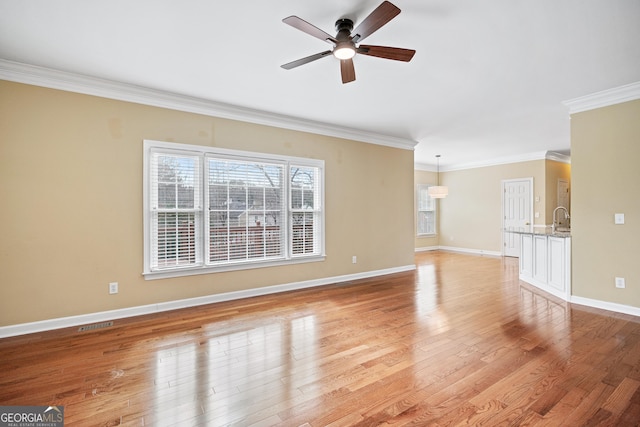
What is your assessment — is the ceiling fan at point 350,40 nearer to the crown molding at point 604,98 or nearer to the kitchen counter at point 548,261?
the crown molding at point 604,98

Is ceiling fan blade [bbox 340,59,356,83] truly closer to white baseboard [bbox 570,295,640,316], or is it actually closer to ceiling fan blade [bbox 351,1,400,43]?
ceiling fan blade [bbox 351,1,400,43]

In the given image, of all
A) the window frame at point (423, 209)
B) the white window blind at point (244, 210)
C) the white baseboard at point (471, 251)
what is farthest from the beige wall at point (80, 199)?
the white baseboard at point (471, 251)

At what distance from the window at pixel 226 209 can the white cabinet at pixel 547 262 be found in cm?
362

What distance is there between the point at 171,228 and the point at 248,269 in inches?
48.9

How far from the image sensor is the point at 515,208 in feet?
26.9

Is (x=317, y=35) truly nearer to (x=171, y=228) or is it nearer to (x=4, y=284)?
(x=171, y=228)

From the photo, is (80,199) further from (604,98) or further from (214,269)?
(604,98)

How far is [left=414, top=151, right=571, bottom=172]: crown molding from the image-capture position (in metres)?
7.69

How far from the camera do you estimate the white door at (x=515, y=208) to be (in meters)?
7.94

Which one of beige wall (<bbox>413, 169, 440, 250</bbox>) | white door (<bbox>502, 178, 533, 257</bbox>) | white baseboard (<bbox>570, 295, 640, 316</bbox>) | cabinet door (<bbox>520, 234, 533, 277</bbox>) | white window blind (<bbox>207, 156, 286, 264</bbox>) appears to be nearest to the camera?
white baseboard (<bbox>570, 295, 640, 316</bbox>)

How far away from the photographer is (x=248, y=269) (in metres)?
4.60

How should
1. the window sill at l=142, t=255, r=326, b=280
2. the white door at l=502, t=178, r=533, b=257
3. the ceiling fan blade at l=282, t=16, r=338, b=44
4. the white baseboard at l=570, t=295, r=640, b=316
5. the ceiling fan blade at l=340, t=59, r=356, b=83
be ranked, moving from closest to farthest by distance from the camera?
the ceiling fan blade at l=282, t=16, r=338, b=44 < the ceiling fan blade at l=340, t=59, r=356, b=83 < the white baseboard at l=570, t=295, r=640, b=316 < the window sill at l=142, t=255, r=326, b=280 < the white door at l=502, t=178, r=533, b=257

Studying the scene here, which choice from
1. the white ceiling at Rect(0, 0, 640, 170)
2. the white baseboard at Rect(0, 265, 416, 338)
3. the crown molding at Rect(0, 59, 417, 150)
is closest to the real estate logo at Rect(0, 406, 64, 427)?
the white baseboard at Rect(0, 265, 416, 338)

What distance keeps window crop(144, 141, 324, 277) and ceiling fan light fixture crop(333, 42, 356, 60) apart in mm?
2436
